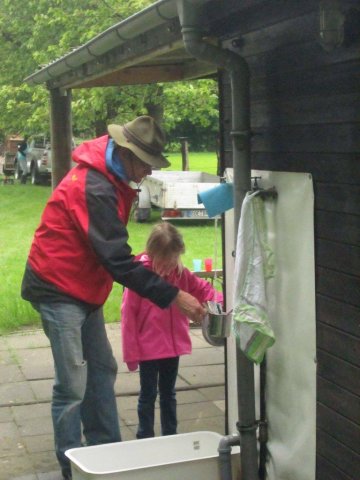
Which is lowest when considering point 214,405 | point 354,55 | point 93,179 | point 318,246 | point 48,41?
point 214,405

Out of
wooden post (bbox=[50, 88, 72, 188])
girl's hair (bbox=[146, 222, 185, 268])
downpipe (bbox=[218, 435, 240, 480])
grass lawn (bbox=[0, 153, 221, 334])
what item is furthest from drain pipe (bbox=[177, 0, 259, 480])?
wooden post (bbox=[50, 88, 72, 188])

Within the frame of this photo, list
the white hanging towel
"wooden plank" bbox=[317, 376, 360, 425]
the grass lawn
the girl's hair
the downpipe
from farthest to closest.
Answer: the grass lawn < the girl's hair < the downpipe < the white hanging towel < "wooden plank" bbox=[317, 376, 360, 425]

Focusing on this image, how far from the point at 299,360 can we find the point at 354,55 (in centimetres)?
142

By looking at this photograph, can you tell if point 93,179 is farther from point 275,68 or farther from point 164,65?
point 164,65

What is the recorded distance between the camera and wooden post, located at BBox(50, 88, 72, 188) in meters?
8.10

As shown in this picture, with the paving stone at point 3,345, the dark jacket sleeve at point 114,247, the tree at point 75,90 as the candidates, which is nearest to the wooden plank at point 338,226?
the dark jacket sleeve at point 114,247

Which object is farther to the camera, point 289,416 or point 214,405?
point 214,405

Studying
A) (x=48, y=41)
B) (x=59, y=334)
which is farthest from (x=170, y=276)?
(x=48, y=41)

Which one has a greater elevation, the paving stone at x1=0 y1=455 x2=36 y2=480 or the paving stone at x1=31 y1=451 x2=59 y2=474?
the paving stone at x1=0 y1=455 x2=36 y2=480

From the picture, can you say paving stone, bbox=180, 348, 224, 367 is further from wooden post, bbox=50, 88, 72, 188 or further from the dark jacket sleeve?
the dark jacket sleeve

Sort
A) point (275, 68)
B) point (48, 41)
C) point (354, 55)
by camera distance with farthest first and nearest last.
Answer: point (48, 41), point (275, 68), point (354, 55)

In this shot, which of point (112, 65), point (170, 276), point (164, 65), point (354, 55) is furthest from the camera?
point (164, 65)

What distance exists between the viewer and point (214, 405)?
637 centimetres

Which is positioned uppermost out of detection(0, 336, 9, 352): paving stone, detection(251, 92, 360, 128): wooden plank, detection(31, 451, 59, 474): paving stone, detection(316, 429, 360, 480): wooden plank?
detection(251, 92, 360, 128): wooden plank
